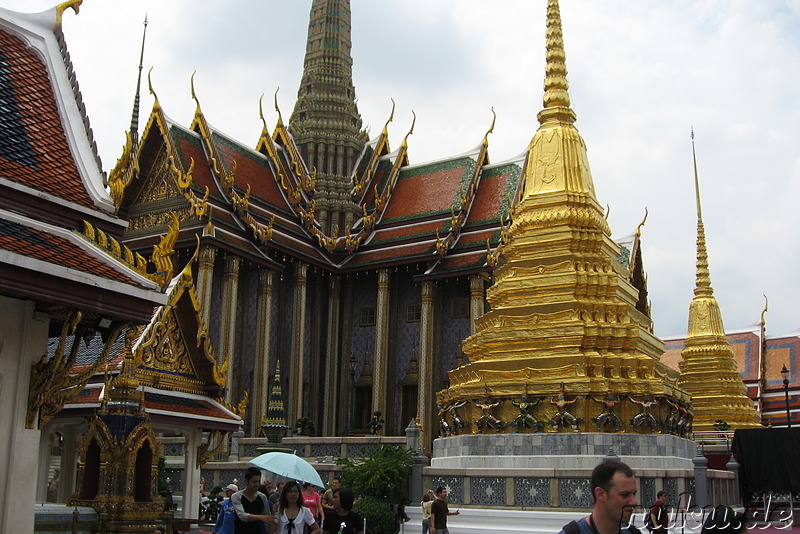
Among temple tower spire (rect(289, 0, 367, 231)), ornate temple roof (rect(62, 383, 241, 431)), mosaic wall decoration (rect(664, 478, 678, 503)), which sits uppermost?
temple tower spire (rect(289, 0, 367, 231))

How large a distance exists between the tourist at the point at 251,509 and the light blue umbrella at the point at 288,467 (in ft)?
3.29

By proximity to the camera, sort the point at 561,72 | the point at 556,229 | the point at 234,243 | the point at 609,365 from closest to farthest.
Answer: the point at 609,365, the point at 556,229, the point at 561,72, the point at 234,243

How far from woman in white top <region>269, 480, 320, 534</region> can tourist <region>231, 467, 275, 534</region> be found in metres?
0.08

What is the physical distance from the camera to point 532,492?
11875mm

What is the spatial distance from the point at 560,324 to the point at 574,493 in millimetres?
3913

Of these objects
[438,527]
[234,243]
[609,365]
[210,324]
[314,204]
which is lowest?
[438,527]

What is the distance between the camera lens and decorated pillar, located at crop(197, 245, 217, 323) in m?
22.1

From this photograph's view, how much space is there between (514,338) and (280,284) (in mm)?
11619

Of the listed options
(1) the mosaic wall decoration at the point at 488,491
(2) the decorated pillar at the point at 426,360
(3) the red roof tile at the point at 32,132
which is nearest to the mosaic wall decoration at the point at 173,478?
(1) the mosaic wall decoration at the point at 488,491

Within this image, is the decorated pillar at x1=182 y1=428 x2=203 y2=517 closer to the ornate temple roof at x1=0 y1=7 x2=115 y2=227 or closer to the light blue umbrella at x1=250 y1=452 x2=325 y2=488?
the light blue umbrella at x1=250 y1=452 x2=325 y2=488

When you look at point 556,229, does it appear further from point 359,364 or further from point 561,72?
point 359,364

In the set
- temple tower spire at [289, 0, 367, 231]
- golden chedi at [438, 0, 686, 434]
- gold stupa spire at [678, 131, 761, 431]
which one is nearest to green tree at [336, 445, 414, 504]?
golden chedi at [438, 0, 686, 434]

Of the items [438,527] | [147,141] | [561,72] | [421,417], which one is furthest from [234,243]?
[438,527]

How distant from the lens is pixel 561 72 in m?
18.1
